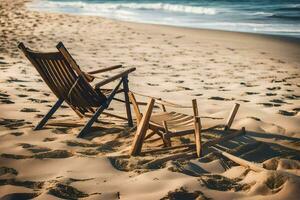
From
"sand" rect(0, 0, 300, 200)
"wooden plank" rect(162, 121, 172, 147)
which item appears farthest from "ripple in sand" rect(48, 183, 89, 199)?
"wooden plank" rect(162, 121, 172, 147)

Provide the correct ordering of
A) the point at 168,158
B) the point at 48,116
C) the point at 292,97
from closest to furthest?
1. the point at 168,158
2. the point at 48,116
3. the point at 292,97

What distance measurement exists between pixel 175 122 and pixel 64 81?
148 cm

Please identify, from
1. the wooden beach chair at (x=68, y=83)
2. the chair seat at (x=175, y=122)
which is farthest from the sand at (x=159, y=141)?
the wooden beach chair at (x=68, y=83)

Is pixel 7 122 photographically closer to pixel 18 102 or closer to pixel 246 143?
pixel 18 102

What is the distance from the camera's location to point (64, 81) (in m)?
4.66

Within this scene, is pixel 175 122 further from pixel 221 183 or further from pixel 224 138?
pixel 221 183

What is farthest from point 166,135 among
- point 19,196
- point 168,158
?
point 19,196

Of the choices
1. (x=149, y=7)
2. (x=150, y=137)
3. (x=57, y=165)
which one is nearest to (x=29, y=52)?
(x=57, y=165)

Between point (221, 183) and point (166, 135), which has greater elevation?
point (166, 135)

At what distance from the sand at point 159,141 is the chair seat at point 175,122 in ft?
0.89

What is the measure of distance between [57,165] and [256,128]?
8.83 feet

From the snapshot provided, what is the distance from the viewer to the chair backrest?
457 centimetres

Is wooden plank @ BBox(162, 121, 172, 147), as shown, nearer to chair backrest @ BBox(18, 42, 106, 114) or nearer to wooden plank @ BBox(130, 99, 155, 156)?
wooden plank @ BBox(130, 99, 155, 156)

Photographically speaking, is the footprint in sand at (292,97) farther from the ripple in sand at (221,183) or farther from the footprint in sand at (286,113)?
the ripple in sand at (221,183)
